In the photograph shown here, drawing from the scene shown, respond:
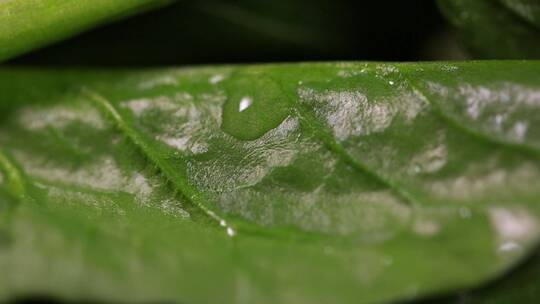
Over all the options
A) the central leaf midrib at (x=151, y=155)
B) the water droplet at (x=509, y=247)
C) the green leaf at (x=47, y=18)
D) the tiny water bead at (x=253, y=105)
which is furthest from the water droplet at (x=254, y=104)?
the water droplet at (x=509, y=247)

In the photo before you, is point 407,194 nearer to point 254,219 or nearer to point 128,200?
point 254,219

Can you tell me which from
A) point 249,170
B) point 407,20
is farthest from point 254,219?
point 407,20

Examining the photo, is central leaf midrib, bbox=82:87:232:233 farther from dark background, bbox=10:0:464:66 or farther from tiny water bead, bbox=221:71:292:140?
dark background, bbox=10:0:464:66

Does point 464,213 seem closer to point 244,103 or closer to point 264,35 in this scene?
point 244,103

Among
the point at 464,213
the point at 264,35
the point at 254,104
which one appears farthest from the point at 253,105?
the point at 264,35

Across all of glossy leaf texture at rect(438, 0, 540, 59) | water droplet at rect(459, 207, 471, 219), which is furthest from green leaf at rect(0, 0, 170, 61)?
water droplet at rect(459, 207, 471, 219)
